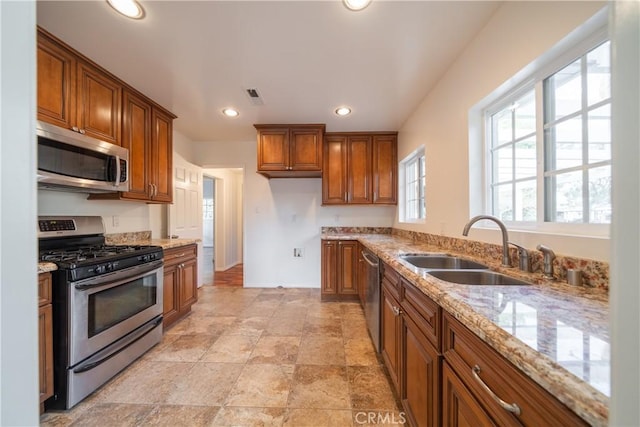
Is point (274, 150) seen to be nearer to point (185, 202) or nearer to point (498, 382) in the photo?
point (185, 202)

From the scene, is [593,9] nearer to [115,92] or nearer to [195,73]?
[195,73]

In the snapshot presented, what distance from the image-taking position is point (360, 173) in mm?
3734

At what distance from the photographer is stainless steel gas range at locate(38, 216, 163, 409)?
5.03 ft

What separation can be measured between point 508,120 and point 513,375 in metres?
1.64

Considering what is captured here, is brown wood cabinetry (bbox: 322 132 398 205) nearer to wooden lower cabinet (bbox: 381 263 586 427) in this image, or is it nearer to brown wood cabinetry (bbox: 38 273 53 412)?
wooden lower cabinet (bbox: 381 263 586 427)

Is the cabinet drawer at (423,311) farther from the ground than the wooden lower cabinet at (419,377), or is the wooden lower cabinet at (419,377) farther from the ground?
A: the cabinet drawer at (423,311)

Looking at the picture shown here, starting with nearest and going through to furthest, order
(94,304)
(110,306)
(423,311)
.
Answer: (423,311), (94,304), (110,306)

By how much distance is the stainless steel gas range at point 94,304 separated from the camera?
5.03ft

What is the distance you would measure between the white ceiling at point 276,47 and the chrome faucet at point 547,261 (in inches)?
55.1

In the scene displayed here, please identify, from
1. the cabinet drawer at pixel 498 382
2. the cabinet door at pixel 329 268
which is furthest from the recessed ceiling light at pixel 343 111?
the cabinet drawer at pixel 498 382

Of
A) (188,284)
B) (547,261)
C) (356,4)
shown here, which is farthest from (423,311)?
(188,284)

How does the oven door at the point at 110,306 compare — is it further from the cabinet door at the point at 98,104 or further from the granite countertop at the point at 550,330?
the granite countertop at the point at 550,330

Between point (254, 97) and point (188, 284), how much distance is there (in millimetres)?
2177

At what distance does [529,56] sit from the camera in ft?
4.26
